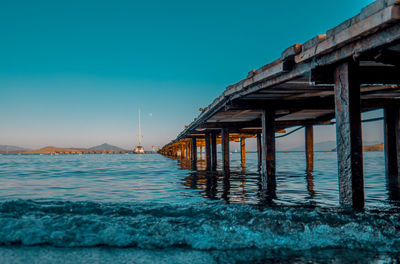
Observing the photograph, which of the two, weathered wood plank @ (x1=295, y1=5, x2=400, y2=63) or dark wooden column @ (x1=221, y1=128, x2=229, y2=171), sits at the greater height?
weathered wood plank @ (x1=295, y1=5, x2=400, y2=63)

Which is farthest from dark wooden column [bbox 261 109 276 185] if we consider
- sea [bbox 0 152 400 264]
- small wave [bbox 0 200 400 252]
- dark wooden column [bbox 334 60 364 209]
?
dark wooden column [bbox 334 60 364 209]

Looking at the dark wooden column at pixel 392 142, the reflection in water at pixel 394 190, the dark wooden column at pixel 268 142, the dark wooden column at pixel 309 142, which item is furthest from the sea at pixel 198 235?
the dark wooden column at pixel 309 142

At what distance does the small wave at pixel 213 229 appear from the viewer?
4.50 m

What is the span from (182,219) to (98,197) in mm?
4300

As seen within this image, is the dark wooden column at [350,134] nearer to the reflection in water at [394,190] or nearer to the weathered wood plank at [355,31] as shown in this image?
the weathered wood plank at [355,31]

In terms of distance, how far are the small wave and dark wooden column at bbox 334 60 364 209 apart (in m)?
0.41

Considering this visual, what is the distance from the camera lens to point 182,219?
A: 564cm

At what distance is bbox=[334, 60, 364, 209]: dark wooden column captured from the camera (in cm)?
530

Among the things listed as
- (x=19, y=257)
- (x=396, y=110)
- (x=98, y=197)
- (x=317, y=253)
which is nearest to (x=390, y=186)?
(x=396, y=110)

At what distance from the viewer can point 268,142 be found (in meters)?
11.9

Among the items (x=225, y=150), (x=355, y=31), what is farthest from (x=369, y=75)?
(x=225, y=150)

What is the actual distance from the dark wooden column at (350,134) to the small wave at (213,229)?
0.41m

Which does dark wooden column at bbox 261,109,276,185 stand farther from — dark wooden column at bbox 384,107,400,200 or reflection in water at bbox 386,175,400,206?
dark wooden column at bbox 384,107,400,200

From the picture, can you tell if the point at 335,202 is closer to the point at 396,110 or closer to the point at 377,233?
the point at 377,233
